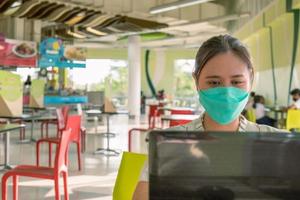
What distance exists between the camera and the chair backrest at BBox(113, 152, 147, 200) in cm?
202

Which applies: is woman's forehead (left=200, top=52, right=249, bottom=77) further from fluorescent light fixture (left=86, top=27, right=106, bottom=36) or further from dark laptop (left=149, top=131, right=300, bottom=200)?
fluorescent light fixture (left=86, top=27, right=106, bottom=36)

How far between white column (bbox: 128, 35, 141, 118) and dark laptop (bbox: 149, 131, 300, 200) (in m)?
15.7

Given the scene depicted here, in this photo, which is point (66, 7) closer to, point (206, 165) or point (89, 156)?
point (89, 156)

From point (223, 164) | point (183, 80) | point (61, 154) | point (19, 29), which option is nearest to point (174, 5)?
point (19, 29)

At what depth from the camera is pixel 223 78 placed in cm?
142

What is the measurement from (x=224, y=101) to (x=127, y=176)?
0.86m

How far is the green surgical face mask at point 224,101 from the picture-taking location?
139cm

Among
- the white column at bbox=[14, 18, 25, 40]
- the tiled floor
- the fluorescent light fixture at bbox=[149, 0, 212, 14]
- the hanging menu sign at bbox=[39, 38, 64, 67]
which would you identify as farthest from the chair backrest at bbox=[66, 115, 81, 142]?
the white column at bbox=[14, 18, 25, 40]

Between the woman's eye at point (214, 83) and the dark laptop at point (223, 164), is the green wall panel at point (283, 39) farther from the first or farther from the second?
the dark laptop at point (223, 164)

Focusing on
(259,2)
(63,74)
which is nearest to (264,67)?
(259,2)

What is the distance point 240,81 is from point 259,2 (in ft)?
35.5

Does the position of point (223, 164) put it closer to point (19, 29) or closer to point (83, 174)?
point (83, 174)

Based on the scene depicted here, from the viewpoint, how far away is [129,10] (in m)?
12.4

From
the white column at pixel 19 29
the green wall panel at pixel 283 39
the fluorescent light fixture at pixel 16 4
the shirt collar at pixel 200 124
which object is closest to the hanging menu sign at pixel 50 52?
the white column at pixel 19 29
